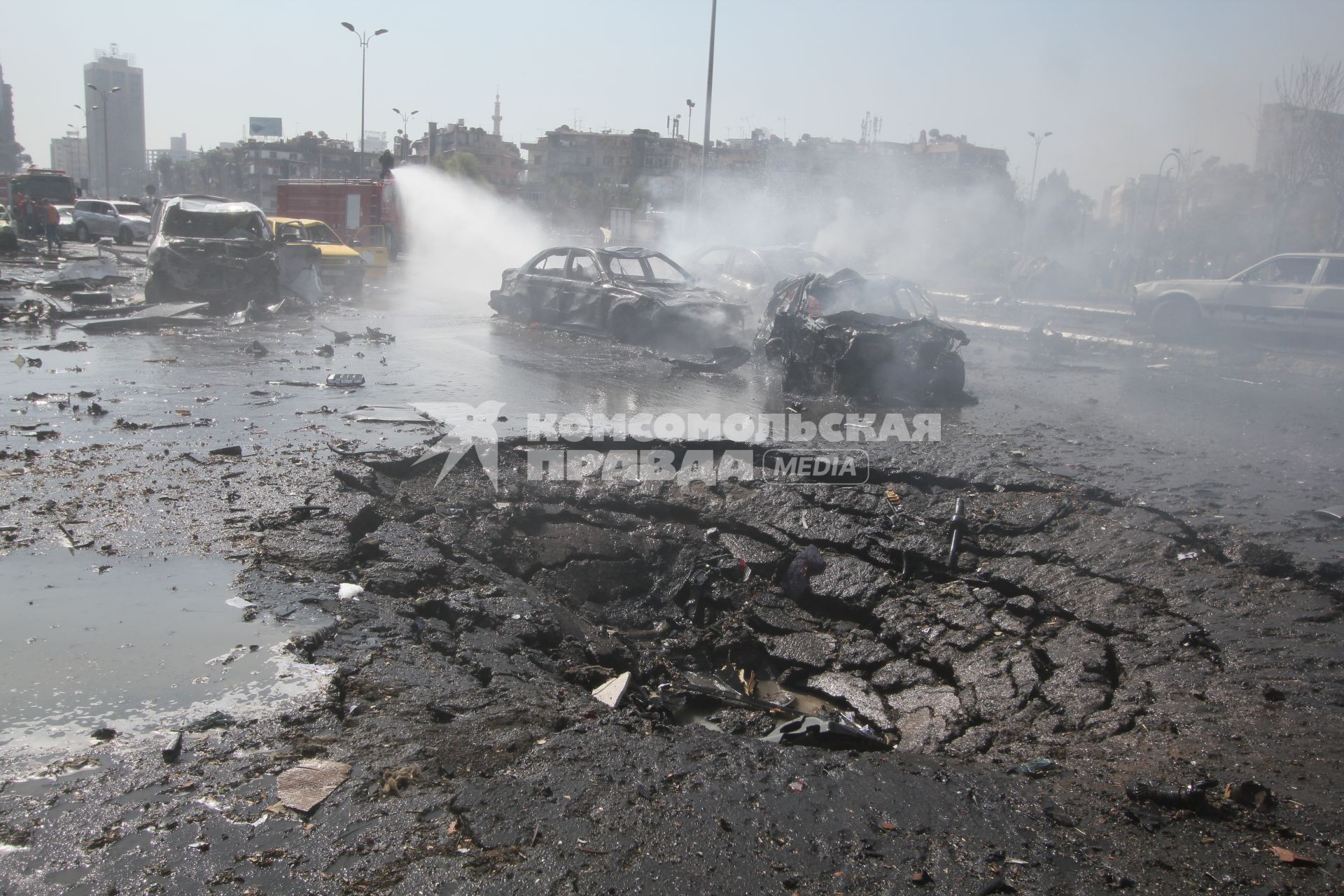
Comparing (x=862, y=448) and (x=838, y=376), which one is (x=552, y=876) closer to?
(x=862, y=448)

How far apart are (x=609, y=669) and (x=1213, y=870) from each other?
2.29 meters

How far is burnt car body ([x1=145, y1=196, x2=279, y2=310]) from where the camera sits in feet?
46.4

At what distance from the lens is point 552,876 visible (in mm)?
2199

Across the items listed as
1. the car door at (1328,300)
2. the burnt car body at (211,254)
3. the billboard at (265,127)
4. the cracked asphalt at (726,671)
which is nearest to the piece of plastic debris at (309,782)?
the cracked asphalt at (726,671)

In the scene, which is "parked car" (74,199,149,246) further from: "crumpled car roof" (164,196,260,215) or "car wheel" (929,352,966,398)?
"car wheel" (929,352,966,398)

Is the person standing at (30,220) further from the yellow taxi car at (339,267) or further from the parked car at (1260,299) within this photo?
the parked car at (1260,299)

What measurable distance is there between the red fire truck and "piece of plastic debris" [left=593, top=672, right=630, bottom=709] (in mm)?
26110

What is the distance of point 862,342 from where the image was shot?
356 inches

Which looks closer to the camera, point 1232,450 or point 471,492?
point 471,492

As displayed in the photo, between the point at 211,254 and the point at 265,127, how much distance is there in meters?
108

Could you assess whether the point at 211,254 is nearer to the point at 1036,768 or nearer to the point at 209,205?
the point at 209,205

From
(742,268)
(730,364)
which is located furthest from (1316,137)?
(730,364)

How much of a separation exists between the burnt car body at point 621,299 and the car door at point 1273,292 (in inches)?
361

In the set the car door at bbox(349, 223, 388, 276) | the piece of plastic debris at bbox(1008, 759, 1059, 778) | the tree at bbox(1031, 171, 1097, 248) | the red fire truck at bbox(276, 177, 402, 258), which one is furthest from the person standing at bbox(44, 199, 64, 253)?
the tree at bbox(1031, 171, 1097, 248)
